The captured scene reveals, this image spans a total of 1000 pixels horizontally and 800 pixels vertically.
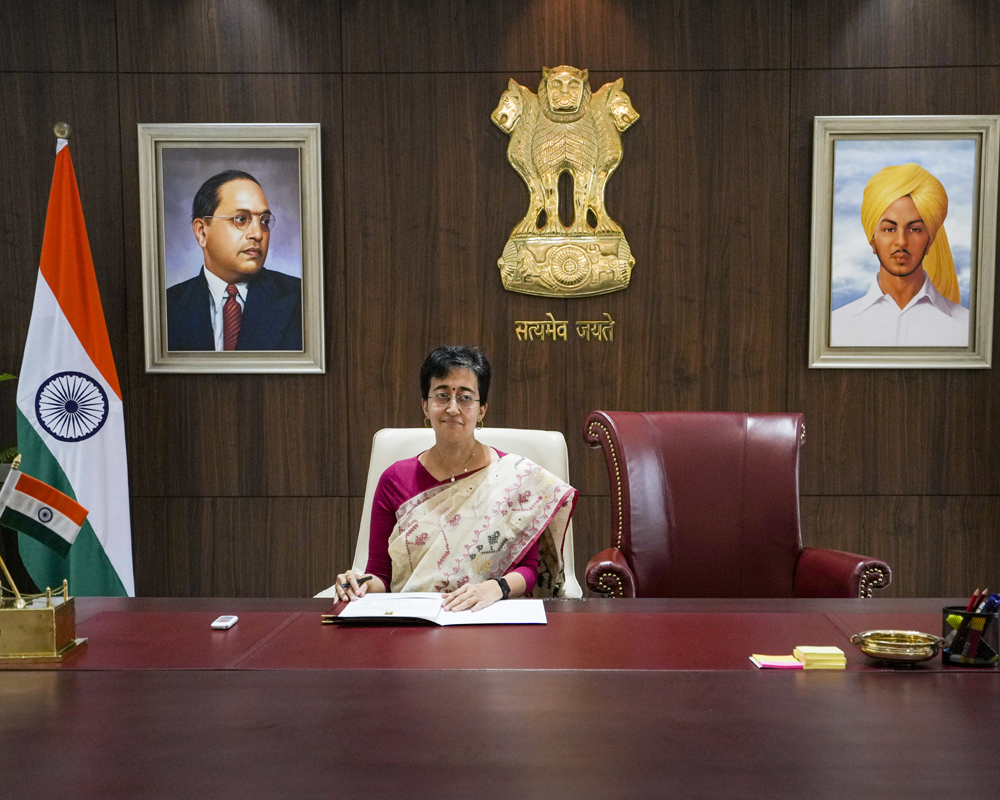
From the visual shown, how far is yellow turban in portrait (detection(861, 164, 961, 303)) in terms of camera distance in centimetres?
350

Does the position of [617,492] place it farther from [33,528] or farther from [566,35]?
[566,35]

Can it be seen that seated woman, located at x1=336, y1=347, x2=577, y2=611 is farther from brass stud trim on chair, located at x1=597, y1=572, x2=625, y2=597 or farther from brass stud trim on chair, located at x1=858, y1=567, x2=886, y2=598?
brass stud trim on chair, located at x1=858, y1=567, x2=886, y2=598

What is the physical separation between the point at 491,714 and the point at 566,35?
3.04 meters

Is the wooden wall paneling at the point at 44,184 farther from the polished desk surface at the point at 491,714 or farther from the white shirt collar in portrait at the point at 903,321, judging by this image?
the white shirt collar in portrait at the point at 903,321

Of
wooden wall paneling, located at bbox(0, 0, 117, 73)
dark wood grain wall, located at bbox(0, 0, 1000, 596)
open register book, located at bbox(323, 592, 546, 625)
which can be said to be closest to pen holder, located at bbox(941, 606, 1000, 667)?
open register book, located at bbox(323, 592, 546, 625)

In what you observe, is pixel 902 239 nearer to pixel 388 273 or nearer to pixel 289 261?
pixel 388 273

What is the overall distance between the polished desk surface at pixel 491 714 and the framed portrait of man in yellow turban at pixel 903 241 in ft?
7.05

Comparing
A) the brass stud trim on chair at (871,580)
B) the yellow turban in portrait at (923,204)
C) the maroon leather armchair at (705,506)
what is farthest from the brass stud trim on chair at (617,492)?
the yellow turban in portrait at (923,204)

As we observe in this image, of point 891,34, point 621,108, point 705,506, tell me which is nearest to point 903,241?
point 891,34

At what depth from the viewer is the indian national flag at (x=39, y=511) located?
4.99ft

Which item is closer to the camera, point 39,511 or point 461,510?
point 39,511

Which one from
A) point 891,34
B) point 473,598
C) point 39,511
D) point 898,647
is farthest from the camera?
point 891,34

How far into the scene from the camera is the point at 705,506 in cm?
265

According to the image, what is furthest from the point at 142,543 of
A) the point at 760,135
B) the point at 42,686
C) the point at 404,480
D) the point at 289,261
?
the point at 760,135
